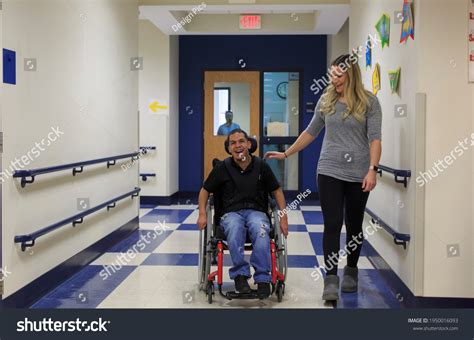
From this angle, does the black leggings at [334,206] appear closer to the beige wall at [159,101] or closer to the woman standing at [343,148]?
the woman standing at [343,148]

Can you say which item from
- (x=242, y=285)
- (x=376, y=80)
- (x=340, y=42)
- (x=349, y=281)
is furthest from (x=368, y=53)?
(x=340, y=42)

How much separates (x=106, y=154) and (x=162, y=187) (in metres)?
3.07

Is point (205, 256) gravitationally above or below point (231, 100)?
below

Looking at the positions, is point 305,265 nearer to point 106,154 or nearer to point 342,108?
point 342,108

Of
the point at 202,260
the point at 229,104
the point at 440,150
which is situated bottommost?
the point at 202,260

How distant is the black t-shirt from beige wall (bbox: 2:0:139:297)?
37.7 inches

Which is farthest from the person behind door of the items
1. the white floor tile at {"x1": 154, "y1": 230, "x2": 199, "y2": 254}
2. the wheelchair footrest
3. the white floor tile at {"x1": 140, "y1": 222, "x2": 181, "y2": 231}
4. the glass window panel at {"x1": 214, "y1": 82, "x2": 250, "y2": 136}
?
the wheelchair footrest

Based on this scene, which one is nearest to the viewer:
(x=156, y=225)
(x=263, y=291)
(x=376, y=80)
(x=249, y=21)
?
(x=263, y=291)

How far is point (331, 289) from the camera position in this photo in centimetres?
304

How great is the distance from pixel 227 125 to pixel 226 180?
4906mm

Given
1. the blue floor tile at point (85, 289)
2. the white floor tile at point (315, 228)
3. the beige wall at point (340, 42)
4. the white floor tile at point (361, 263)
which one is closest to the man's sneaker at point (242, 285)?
the blue floor tile at point (85, 289)

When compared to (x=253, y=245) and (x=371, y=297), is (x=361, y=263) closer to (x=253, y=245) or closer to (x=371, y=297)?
(x=371, y=297)

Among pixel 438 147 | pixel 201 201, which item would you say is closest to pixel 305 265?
pixel 201 201

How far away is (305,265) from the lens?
13.3ft
